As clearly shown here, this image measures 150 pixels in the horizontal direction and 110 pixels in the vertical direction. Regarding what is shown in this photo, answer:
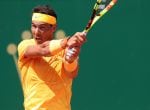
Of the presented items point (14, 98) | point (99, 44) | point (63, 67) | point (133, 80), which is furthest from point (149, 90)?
point (63, 67)

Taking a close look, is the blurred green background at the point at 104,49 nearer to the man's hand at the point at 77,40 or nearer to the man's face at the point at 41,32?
the man's face at the point at 41,32

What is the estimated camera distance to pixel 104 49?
6.38 meters

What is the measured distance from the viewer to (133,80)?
6363 millimetres

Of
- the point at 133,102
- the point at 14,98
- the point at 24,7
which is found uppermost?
the point at 24,7

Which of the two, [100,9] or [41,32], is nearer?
[100,9]

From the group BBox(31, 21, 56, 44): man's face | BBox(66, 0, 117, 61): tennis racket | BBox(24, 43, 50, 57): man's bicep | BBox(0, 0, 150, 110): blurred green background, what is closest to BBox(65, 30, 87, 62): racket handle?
BBox(66, 0, 117, 61): tennis racket

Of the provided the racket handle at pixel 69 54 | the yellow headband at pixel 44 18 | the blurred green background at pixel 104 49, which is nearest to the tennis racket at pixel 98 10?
the racket handle at pixel 69 54

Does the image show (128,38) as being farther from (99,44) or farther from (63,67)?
(63,67)

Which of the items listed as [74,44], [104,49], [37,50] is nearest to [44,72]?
[37,50]

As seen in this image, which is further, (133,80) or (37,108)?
(133,80)

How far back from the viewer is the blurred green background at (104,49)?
20.7 ft

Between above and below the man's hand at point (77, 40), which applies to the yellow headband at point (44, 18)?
above

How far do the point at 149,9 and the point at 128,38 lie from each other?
0.36 metres

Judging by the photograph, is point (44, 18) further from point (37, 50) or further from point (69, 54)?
point (69, 54)
